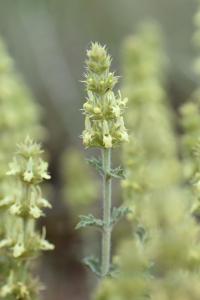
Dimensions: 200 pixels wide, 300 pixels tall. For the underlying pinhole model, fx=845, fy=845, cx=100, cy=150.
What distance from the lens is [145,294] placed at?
1534 mm

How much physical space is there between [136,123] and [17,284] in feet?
3.84

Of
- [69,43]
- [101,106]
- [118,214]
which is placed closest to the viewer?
[101,106]

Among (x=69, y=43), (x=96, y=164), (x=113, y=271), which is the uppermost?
(x=69, y=43)

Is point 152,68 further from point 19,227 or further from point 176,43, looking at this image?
point 176,43

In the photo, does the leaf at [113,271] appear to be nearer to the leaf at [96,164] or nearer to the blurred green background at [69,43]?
the leaf at [96,164]

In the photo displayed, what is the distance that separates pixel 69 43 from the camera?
22.0 ft

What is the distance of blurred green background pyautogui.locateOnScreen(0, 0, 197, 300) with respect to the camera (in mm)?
5383

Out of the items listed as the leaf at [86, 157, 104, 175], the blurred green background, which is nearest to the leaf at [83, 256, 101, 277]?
the leaf at [86, 157, 104, 175]

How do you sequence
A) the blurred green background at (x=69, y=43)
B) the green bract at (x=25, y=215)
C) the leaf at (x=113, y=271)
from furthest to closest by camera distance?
the blurred green background at (x=69, y=43)
the green bract at (x=25, y=215)
the leaf at (x=113, y=271)

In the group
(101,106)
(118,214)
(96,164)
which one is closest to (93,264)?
(118,214)

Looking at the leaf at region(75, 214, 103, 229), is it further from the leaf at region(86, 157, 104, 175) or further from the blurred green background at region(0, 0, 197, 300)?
the blurred green background at region(0, 0, 197, 300)

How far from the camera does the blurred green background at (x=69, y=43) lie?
17.7 ft

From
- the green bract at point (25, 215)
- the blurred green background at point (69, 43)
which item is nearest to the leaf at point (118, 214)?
the green bract at point (25, 215)

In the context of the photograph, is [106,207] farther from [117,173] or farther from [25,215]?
[25,215]
